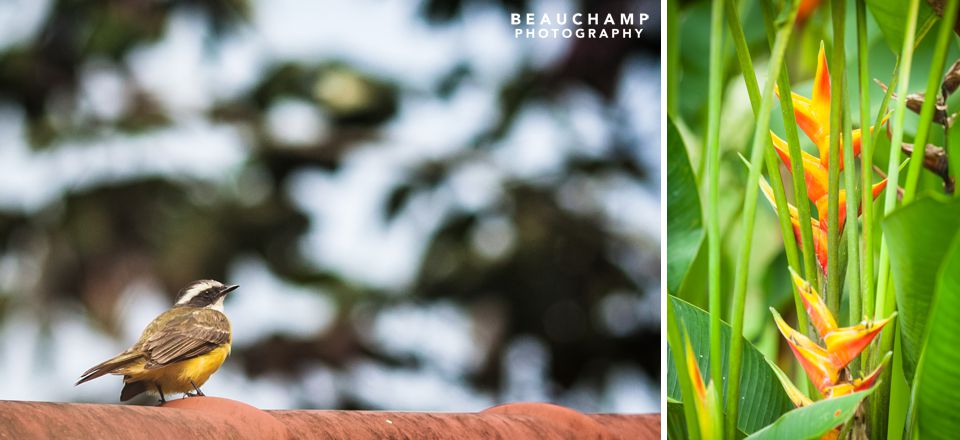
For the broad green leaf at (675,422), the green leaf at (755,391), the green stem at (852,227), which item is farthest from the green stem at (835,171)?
the broad green leaf at (675,422)

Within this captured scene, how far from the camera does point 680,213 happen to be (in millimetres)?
1125

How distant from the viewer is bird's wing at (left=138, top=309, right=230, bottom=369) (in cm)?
97

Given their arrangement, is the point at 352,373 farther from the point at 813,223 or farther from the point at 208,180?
the point at 813,223

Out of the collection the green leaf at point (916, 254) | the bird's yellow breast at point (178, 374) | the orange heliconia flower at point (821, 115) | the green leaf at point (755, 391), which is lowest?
the green leaf at point (755, 391)

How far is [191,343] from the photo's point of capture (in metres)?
0.99

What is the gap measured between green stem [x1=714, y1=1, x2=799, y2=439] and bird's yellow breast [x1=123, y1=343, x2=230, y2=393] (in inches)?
23.1

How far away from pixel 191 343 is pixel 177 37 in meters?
0.39

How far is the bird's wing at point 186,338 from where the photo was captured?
97cm

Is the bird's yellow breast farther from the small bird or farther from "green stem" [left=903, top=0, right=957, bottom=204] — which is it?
"green stem" [left=903, top=0, right=957, bottom=204]

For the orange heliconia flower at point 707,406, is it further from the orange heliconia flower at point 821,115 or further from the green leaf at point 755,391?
the orange heliconia flower at point 821,115

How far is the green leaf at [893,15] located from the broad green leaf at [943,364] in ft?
1.00

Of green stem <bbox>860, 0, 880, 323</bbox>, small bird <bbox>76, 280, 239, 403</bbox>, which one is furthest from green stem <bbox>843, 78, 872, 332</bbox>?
small bird <bbox>76, 280, 239, 403</bbox>

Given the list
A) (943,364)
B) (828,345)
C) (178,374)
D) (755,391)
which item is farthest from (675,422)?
(178,374)

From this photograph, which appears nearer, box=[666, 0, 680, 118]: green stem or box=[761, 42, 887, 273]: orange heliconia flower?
box=[761, 42, 887, 273]: orange heliconia flower
